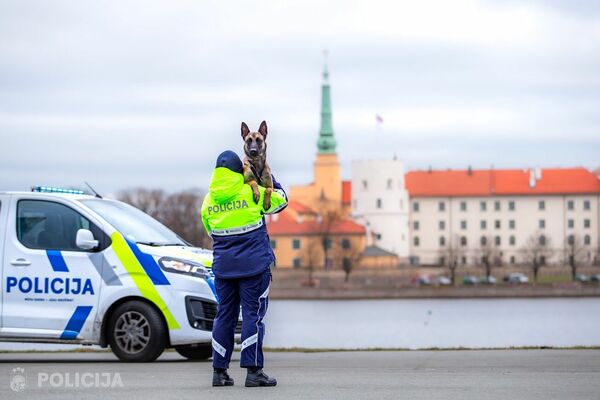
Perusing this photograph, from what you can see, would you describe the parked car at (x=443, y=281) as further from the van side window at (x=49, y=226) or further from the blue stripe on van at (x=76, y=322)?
the blue stripe on van at (x=76, y=322)

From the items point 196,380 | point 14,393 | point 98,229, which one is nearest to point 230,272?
point 196,380

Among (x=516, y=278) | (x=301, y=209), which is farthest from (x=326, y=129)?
(x=516, y=278)

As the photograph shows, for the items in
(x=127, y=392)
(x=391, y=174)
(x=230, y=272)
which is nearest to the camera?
(x=127, y=392)

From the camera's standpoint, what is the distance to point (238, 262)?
30.9 ft

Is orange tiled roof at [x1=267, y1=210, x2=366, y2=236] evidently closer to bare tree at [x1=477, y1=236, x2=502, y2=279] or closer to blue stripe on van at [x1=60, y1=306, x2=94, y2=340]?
bare tree at [x1=477, y1=236, x2=502, y2=279]

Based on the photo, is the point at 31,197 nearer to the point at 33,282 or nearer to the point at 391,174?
Result: the point at 33,282

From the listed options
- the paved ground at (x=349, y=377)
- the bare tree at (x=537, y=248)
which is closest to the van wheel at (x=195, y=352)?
the paved ground at (x=349, y=377)

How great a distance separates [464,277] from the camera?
128000mm

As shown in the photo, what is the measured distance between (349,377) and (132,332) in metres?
3.26

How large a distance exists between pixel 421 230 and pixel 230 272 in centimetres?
15675

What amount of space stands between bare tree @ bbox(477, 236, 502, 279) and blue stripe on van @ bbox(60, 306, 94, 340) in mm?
118646

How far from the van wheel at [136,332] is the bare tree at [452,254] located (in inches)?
4423

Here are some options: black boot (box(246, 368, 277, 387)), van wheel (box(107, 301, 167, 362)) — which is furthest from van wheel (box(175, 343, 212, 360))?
black boot (box(246, 368, 277, 387))

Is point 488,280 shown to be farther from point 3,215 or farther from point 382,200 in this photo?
point 3,215
